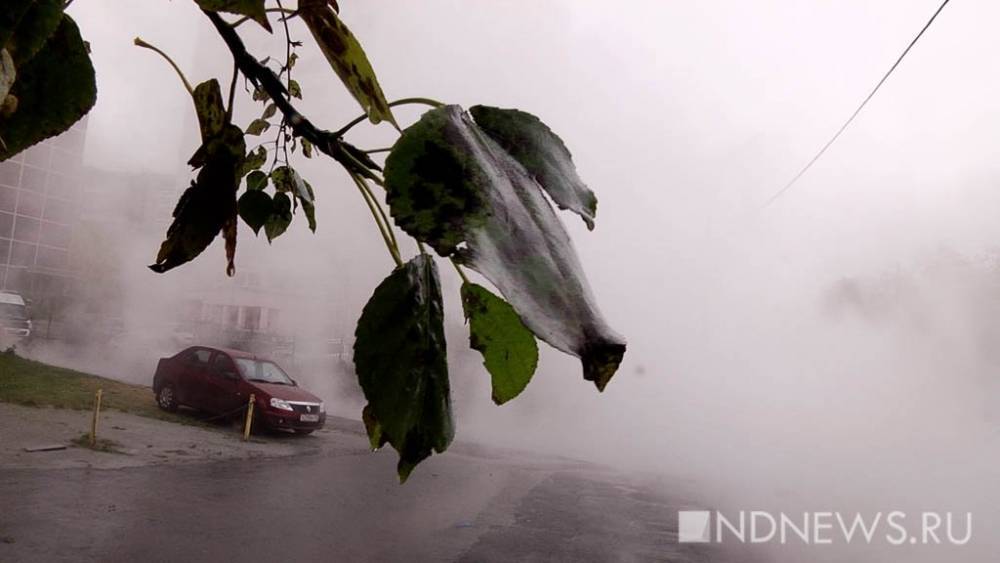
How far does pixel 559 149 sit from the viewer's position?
13cm

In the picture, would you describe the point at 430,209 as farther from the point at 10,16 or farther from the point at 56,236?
the point at 56,236

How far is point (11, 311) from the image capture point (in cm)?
690

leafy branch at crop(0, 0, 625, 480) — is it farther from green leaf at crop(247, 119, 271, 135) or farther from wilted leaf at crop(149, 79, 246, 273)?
green leaf at crop(247, 119, 271, 135)

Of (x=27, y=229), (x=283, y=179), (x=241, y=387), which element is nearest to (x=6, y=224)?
(x=27, y=229)

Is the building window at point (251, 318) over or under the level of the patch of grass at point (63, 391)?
over

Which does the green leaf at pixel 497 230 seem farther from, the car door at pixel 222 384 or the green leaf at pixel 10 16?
the car door at pixel 222 384

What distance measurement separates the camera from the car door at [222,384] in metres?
4.63

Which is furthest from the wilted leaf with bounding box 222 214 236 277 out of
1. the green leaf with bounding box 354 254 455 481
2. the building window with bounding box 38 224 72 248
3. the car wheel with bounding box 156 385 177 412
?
the building window with bounding box 38 224 72 248

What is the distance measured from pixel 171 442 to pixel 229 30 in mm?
5100

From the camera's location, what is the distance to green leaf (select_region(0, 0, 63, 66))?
9 cm

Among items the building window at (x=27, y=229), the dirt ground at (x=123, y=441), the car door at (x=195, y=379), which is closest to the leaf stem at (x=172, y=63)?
the dirt ground at (x=123, y=441)

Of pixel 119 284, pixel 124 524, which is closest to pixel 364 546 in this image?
pixel 124 524

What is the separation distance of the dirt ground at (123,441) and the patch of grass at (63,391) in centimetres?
10

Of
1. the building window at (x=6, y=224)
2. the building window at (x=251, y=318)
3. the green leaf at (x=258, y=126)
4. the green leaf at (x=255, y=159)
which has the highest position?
the building window at (x=6, y=224)
